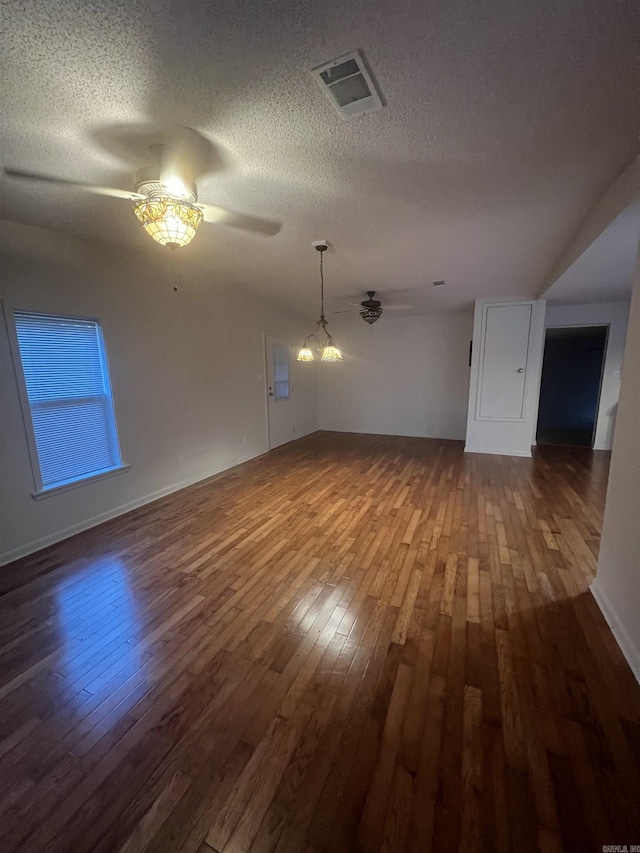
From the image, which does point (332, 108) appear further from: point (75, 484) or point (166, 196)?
point (75, 484)

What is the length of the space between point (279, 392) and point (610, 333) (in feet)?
18.3

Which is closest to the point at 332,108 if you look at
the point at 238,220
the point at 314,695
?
the point at 238,220

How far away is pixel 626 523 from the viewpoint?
1.81 meters

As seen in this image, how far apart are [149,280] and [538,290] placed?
16.7 feet

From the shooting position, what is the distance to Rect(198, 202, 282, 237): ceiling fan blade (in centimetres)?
242

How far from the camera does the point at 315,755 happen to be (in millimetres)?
1280

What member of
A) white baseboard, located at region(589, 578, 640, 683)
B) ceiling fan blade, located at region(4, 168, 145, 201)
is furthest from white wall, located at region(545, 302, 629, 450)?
ceiling fan blade, located at region(4, 168, 145, 201)

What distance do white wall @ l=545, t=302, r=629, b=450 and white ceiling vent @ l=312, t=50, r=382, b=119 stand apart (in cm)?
528

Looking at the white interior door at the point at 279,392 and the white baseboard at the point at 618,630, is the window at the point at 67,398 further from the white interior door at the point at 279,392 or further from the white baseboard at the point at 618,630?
the white baseboard at the point at 618,630

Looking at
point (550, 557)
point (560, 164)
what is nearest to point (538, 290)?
point (560, 164)

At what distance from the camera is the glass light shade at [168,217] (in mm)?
1611

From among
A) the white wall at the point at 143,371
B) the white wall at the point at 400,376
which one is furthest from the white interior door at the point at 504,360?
the white wall at the point at 143,371

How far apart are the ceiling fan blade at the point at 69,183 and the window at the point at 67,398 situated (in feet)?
3.68

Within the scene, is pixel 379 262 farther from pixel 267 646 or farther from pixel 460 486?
pixel 267 646
